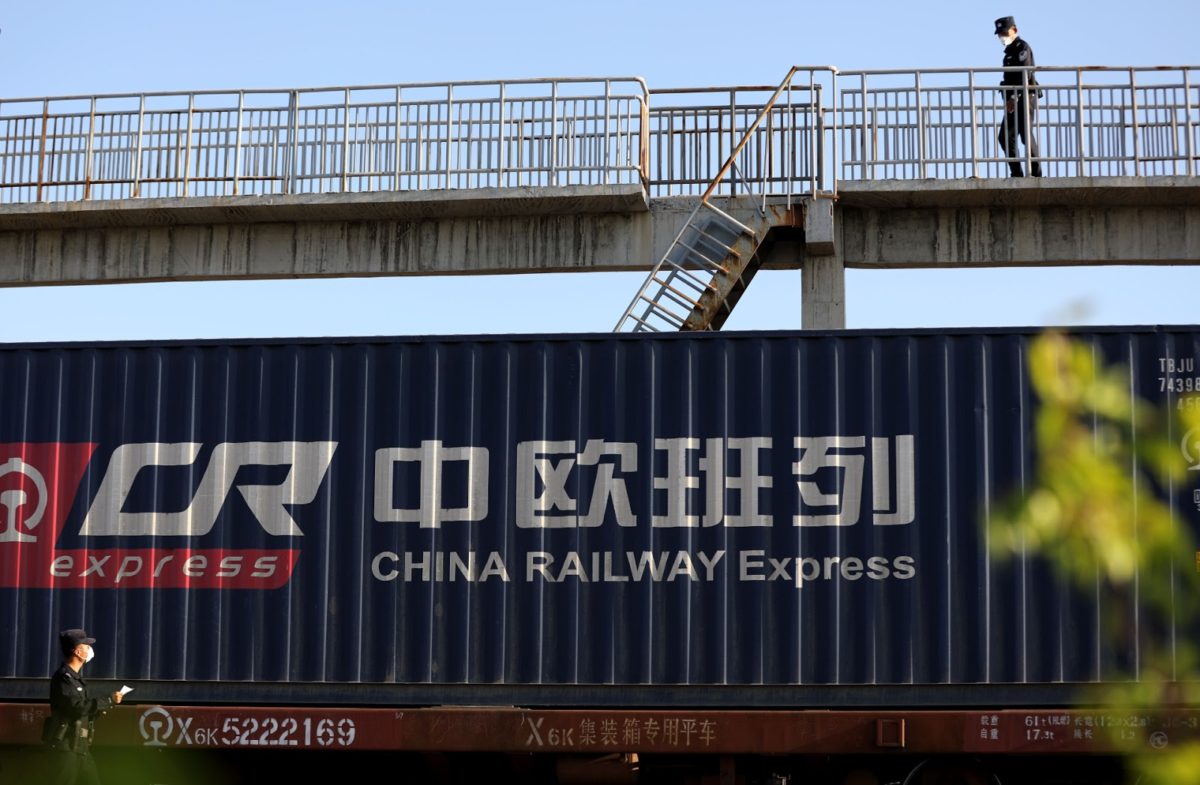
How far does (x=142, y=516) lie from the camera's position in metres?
10.4

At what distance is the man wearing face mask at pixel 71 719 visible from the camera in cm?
963

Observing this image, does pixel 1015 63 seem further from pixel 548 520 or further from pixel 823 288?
pixel 548 520

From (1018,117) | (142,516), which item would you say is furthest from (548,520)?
(1018,117)

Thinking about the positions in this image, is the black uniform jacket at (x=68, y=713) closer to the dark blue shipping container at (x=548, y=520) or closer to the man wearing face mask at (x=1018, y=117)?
the dark blue shipping container at (x=548, y=520)

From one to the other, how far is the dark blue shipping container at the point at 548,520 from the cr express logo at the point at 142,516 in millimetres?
18


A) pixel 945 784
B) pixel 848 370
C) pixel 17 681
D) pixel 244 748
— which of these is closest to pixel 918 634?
pixel 945 784

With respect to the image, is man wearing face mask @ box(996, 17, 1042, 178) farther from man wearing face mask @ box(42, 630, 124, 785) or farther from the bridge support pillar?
man wearing face mask @ box(42, 630, 124, 785)

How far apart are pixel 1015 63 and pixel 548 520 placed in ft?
31.9

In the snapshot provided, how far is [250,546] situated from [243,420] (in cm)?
90

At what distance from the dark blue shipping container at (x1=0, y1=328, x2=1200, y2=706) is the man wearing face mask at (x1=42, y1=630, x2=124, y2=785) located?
558 millimetres

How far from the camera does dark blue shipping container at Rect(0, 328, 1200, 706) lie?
9680 millimetres

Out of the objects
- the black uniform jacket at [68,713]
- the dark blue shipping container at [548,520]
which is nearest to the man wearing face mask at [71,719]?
the black uniform jacket at [68,713]

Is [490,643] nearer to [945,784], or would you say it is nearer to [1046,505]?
[945,784]

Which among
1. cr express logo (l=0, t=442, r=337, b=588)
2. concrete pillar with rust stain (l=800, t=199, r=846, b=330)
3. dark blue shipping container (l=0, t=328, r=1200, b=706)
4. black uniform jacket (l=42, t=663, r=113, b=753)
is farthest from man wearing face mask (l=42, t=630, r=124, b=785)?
concrete pillar with rust stain (l=800, t=199, r=846, b=330)
